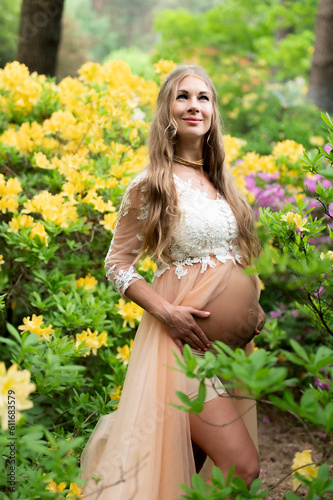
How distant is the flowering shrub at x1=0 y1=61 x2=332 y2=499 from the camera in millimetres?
2094

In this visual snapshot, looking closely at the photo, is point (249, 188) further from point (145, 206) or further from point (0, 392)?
point (0, 392)

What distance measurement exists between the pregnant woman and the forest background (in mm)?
193

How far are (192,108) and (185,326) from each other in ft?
3.26

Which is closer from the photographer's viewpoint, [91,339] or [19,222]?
[91,339]

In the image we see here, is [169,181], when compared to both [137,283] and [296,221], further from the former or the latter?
[296,221]

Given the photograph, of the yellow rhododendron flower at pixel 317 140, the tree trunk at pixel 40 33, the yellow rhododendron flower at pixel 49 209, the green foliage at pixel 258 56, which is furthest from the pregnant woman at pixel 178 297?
the tree trunk at pixel 40 33

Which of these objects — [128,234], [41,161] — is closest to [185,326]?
[128,234]

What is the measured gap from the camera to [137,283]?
2.14 metres

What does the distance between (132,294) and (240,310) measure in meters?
0.46

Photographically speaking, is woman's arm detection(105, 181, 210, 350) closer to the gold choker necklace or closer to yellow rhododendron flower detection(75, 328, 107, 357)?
the gold choker necklace

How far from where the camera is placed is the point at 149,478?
1930 millimetres

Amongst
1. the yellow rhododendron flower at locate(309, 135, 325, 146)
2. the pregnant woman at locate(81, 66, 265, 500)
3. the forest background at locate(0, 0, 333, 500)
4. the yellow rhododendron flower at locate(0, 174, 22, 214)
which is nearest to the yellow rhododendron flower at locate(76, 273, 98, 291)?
the forest background at locate(0, 0, 333, 500)

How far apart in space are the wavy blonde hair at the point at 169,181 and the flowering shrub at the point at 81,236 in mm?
150

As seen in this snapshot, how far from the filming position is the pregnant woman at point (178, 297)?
1941mm
